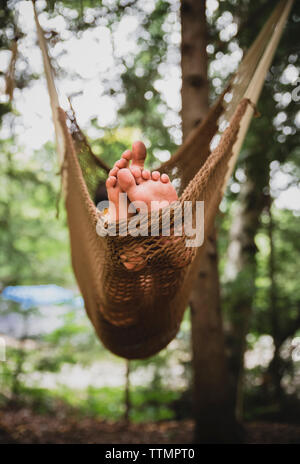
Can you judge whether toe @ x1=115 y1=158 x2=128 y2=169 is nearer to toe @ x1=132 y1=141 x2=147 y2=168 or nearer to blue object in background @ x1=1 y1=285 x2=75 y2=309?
toe @ x1=132 y1=141 x2=147 y2=168

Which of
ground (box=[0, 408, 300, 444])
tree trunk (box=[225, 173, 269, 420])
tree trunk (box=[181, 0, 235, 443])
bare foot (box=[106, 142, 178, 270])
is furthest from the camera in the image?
tree trunk (box=[225, 173, 269, 420])

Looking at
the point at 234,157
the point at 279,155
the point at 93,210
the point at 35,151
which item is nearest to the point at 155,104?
the point at 279,155

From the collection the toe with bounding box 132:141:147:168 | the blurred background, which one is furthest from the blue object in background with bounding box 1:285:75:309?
the toe with bounding box 132:141:147:168

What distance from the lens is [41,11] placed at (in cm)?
195

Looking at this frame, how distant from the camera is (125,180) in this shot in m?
0.98

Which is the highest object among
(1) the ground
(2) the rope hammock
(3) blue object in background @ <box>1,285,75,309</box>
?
(2) the rope hammock

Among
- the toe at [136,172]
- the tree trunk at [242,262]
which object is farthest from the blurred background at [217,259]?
the toe at [136,172]

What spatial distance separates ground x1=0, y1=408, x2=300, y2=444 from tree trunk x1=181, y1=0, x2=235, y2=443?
0.31 m

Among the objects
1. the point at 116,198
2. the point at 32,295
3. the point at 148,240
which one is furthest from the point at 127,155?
the point at 32,295

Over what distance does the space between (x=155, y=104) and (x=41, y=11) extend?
102 centimetres

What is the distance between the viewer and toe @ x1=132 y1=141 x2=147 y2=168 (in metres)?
1.07

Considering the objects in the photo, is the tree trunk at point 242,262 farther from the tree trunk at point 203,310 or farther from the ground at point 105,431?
the tree trunk at point 203,310

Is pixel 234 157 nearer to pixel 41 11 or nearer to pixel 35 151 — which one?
pixel 41 11

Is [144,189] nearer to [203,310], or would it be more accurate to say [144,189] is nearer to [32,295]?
[203,310]
